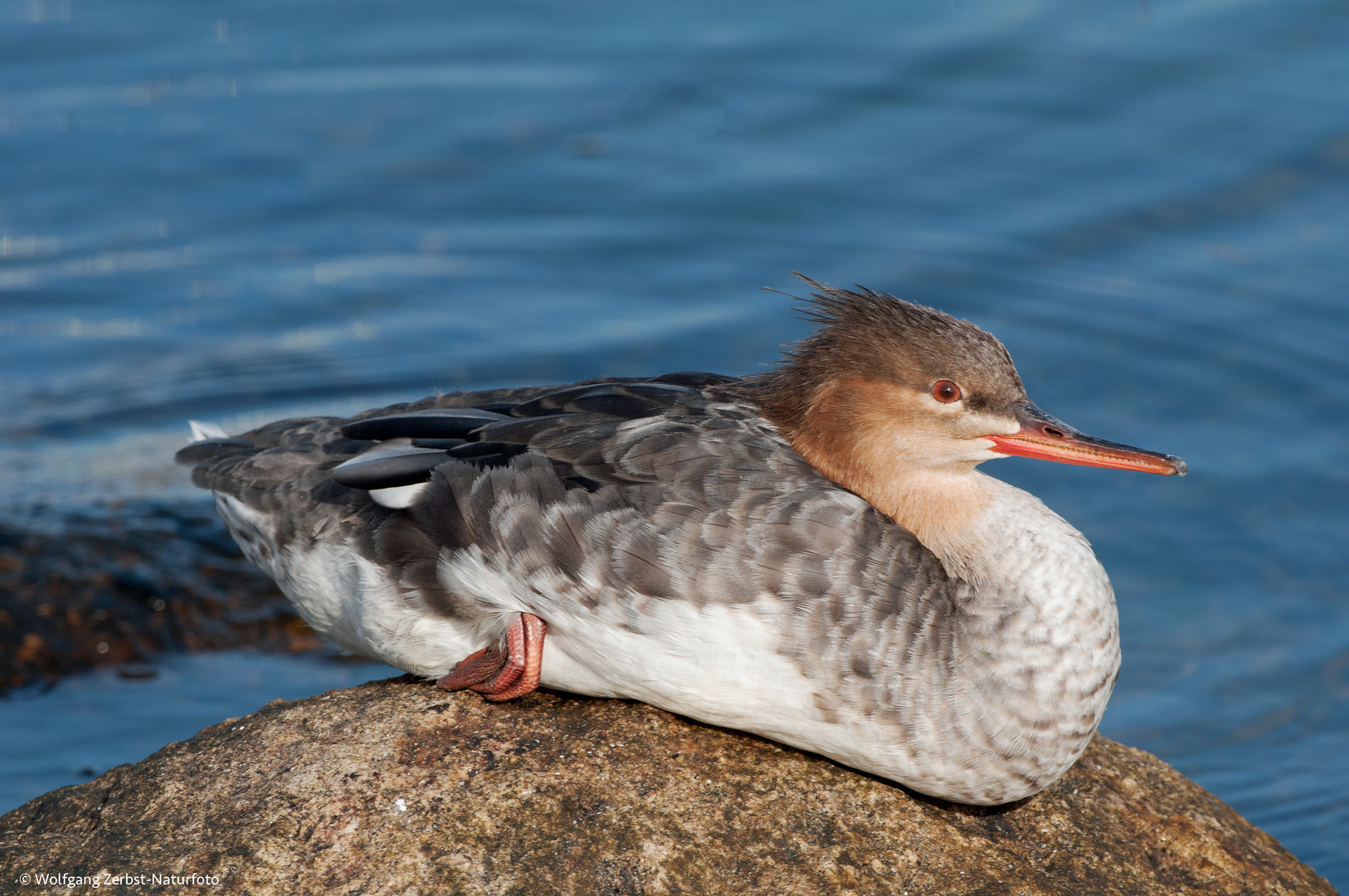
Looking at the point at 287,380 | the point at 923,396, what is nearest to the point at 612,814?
the point at 923,396

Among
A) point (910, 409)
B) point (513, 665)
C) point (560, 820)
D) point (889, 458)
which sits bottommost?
point (560, 820)

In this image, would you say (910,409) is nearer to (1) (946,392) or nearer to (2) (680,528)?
(1) (946,392)

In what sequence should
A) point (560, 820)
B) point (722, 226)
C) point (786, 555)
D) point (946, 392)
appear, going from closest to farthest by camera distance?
point (560, 820) → point (786, 555) → point (946, 392) → point (722, 226)

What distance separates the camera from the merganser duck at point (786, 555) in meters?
4.07

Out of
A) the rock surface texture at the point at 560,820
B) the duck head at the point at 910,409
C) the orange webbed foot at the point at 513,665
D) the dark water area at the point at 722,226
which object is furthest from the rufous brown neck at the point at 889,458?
the dark water area at the point at 722,226

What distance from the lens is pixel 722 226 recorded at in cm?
935

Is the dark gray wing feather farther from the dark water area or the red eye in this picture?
the dark water area

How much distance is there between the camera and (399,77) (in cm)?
1041

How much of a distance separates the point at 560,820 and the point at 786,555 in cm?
103

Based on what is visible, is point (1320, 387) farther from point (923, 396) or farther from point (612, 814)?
point (612, 814)

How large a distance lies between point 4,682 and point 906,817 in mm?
4236

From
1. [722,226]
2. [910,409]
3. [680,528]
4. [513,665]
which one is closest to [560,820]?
[513,665]

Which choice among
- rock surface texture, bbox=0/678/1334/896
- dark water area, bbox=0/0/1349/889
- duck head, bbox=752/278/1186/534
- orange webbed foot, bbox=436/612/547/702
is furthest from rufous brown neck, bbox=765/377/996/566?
dark water area, bbox=0/0/1349/889

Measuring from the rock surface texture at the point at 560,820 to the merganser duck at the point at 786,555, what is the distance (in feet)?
0.45
